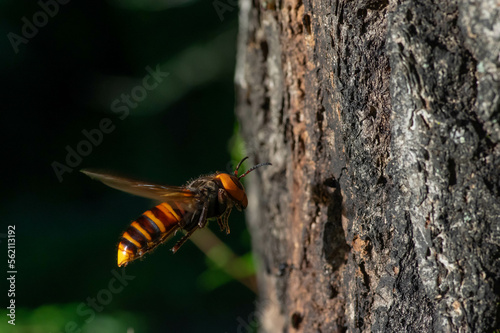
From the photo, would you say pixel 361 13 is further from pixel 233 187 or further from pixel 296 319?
pixel 296 319

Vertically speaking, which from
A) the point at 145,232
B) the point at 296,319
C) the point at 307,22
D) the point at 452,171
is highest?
the point at 307,22

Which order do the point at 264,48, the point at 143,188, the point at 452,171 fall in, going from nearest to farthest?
the point at 452,171 < the point at 143,188 < the point at 264,48

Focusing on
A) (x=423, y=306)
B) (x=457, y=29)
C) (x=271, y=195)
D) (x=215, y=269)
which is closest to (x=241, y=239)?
(x=215, y=269)

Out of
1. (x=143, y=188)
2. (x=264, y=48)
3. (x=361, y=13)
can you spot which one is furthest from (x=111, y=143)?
(x=361, y=13)

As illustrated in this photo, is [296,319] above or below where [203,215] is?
below

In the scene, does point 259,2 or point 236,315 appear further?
point 236,315

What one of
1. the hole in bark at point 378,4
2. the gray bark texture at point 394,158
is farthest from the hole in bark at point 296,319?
the hole in bark at point 378,4

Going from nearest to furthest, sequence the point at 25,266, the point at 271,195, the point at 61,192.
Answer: the point at 271,195 < the point at 25,266 < the point at 61,192

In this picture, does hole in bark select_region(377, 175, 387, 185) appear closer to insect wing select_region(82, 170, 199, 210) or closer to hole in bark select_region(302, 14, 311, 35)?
hole in bark select_region(302, 14, 311, 35)

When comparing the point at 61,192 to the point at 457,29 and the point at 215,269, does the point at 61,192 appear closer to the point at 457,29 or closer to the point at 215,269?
the point at 215,269
